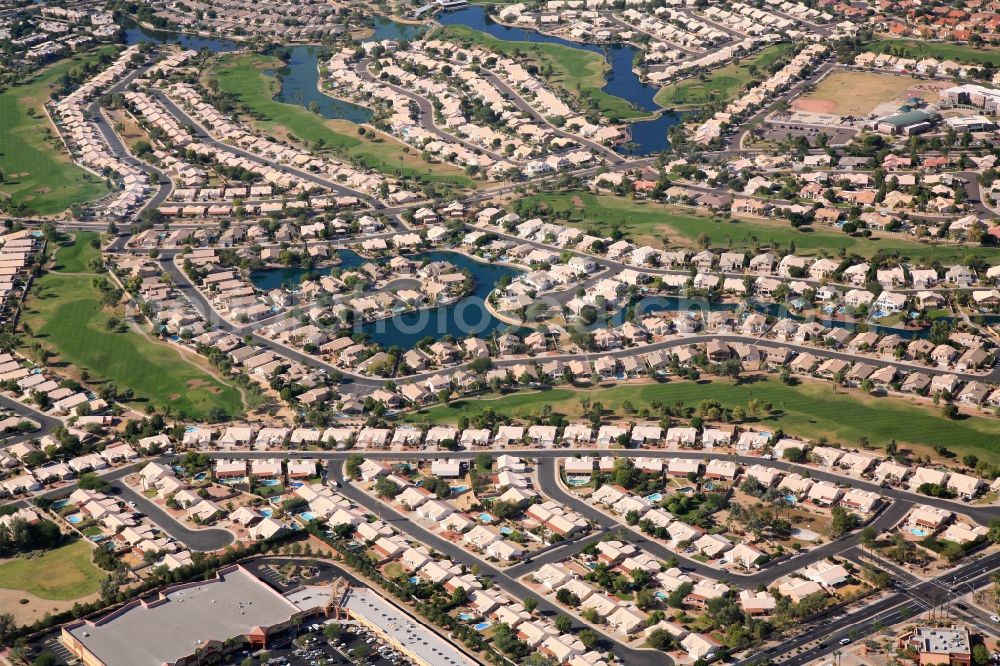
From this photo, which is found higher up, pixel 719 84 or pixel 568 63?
pixel 719 84

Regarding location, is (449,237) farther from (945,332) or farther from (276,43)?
(276,43)

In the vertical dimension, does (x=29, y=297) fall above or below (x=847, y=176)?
below

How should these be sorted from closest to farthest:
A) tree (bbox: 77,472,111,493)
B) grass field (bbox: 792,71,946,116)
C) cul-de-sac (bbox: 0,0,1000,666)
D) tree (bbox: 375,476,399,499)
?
cul-de-sac (bbox: 0,0,1000,666)
tree (bbox: 375,476,399,499)
tree (bbox: 77,472,111,493)
grass field (bbox: 792,71,946,116)

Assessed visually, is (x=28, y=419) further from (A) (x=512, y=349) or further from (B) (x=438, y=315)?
(A) (x=512, y=349)

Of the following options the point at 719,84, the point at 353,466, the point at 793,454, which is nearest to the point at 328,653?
the point at 353,466

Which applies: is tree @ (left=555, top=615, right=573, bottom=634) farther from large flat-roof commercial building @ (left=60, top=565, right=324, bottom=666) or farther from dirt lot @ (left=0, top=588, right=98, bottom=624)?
dirt lot @ (left=0, top=588, right=98, bottom=624)

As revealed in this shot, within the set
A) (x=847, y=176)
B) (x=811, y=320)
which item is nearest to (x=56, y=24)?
(x=847, y=176)

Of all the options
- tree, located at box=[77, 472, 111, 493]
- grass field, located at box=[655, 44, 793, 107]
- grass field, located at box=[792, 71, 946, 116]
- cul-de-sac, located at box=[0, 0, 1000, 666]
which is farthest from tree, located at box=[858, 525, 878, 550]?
grass field, located at box=[655, 44, 793, 107]
